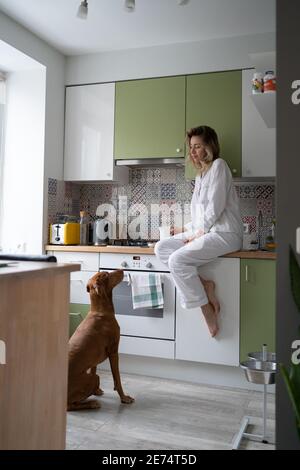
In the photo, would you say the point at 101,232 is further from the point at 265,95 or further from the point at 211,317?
the point at 265,95

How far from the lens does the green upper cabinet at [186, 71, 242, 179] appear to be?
3.23m

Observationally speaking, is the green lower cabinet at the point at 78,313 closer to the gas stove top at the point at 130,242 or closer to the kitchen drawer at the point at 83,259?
the kitchen drawer at the point at 83,259

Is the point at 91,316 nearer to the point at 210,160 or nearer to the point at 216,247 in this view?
the point at 216,247

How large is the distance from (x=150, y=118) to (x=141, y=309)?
1.53 m

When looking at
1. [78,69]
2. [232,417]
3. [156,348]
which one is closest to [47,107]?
[78,69]

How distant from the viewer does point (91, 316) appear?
256 centimetres

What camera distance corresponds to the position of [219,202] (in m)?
2.92

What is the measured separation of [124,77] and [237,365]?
8.01 feet

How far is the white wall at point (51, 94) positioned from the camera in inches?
128

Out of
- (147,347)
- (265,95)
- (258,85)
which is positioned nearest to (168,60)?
(258,85)

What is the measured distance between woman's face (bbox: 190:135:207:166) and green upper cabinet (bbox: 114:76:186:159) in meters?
0.24

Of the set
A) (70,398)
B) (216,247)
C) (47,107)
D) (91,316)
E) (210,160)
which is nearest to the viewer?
(70,398)

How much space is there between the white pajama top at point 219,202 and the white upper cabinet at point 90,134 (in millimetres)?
942
